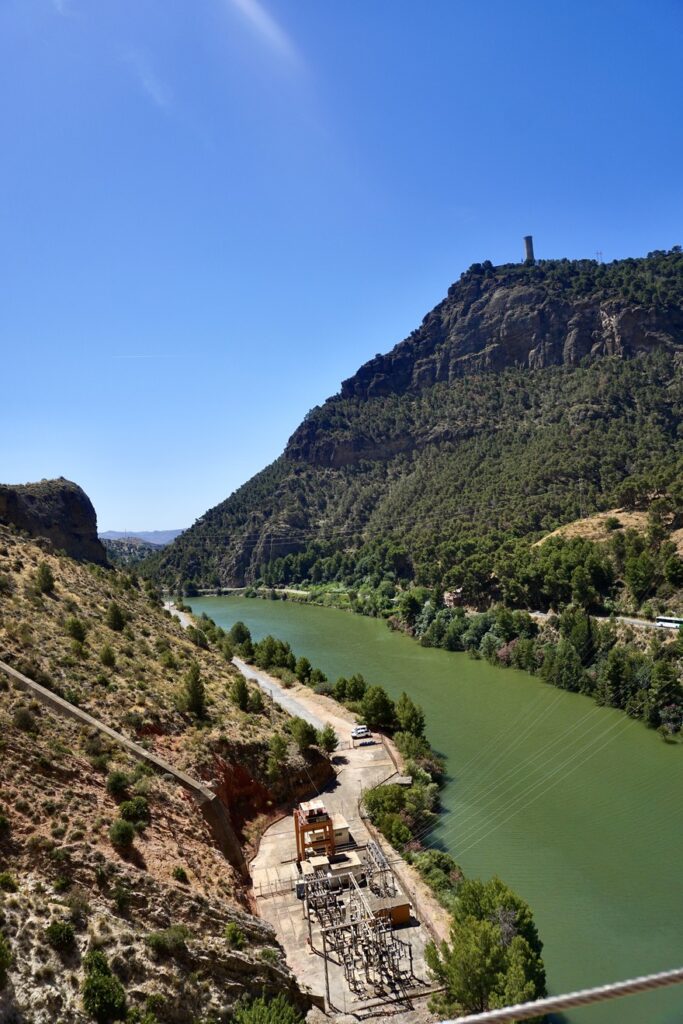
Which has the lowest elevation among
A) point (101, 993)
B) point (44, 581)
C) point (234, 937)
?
point (234, 937)

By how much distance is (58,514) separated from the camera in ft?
177

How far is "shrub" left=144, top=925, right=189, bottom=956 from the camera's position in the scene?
13.7 metres

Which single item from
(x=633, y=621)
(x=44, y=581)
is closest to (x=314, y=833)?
(x=44, y=581)

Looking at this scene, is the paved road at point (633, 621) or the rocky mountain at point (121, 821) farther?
the paved road at point (633, 621)

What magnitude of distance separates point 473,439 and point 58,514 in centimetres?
7179

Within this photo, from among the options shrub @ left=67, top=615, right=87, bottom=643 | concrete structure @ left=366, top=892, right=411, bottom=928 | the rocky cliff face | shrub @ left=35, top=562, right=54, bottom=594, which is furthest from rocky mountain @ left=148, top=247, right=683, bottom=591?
concrete structure @ left=366, top=892, right=411, bottom=928

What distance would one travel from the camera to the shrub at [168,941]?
1373 cm

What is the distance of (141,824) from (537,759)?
2053 centimetres

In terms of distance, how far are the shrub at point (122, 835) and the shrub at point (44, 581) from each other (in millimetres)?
14497

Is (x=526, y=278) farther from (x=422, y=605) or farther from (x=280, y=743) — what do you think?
(x=280, y=743)

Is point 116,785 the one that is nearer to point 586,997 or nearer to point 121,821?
point 121,821

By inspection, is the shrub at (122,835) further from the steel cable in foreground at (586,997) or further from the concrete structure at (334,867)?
the steel cable in foreground at (586,997)

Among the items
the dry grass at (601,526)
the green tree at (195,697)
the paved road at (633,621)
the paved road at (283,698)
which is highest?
the dry grass at (601,526)

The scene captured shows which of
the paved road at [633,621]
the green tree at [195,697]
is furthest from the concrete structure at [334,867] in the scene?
the paved road at [633,621]
